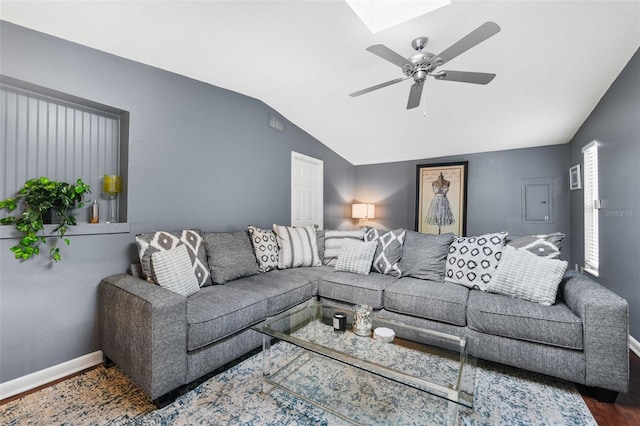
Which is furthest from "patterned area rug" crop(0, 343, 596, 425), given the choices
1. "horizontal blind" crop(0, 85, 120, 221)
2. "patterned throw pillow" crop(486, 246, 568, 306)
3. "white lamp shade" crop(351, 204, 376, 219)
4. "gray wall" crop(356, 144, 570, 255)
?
"white lamp shade" crop(351, 204, 376, 219)

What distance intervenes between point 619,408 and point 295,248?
8.47 ft

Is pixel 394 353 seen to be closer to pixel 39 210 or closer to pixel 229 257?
pixel 229 257

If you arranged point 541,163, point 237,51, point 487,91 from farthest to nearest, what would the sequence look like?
point 541,163 → point 487,91 → point 237,51

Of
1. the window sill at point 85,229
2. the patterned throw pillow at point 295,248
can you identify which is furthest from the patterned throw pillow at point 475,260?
the window sill at point 85,229

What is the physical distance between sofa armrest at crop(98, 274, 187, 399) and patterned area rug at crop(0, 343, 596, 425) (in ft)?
0.48

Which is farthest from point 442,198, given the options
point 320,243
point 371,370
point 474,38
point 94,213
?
point 94,213

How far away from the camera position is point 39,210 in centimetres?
176

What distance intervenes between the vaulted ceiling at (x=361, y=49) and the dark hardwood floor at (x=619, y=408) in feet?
7.89

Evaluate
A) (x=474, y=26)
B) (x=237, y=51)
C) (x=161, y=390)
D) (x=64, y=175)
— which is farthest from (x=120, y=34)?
(x=474, y=26)

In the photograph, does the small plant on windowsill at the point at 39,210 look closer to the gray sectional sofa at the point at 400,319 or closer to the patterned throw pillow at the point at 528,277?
the gray sectional sofa at the point at 400,319

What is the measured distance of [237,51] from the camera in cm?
230

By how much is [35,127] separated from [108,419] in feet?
6.27

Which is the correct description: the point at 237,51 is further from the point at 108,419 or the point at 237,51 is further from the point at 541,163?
the point at 541,163

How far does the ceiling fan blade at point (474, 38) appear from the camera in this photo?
153 centimetres
